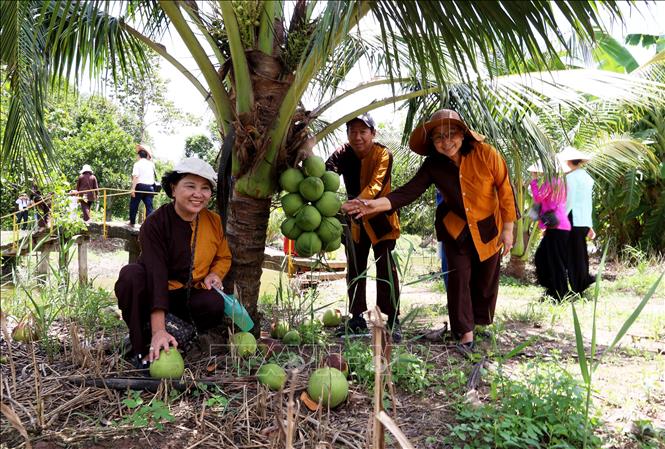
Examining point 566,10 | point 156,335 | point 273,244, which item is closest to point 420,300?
point 156,335

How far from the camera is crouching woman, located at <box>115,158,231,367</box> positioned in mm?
2807

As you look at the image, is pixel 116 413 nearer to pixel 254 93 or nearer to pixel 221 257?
pixel 221 257

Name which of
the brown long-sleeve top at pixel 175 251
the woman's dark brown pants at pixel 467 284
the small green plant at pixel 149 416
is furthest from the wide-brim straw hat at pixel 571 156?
the small green plant at pixel 149 416

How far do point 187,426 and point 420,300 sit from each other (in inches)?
161

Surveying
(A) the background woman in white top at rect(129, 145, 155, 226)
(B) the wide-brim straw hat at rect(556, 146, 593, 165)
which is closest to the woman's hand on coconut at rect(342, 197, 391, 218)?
(B) the wide-brim straw hat at rect(556, 146, 593, 165)

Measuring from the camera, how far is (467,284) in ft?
11.9

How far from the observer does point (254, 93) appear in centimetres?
296

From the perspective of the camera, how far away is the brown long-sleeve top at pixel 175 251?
110 inches

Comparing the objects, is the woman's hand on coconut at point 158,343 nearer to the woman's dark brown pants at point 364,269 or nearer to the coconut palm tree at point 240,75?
the coconut palm tree at point 240,75

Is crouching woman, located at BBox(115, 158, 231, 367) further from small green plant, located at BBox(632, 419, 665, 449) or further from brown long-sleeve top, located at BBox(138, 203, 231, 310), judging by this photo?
small green plant, located at BBox(632, 419, 665, 449)

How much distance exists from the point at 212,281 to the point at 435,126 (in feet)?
5.52

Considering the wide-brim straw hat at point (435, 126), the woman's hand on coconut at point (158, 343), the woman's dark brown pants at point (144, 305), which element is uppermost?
the wide-brim straw hat at point (435, 126)

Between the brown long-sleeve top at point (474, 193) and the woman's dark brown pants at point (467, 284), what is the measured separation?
3.7 inches

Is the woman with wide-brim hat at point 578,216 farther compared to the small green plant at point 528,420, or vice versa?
the woman with wide-brim hat at point 578,216
